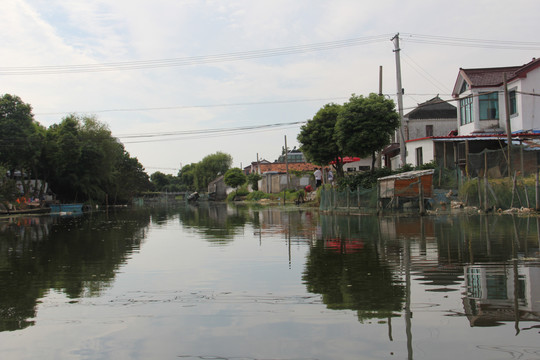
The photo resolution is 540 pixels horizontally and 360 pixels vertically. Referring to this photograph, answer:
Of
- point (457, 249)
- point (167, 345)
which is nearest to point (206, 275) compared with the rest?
point (167, 345)

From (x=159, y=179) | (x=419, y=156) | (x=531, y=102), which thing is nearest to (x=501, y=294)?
(x=531, y=102)

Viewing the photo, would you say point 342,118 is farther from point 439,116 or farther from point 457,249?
point 457,249

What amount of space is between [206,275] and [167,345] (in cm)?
440

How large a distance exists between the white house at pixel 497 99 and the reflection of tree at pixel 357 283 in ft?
74.1

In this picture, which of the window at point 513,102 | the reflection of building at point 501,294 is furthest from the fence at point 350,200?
the reflection of building at point 501,294

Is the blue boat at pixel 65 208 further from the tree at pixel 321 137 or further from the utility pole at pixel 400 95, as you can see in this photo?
the utility pole at pixel 400 95

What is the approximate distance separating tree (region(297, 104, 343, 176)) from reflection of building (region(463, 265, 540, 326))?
92.9 feet

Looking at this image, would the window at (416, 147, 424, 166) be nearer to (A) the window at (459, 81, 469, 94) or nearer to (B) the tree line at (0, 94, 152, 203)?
(A) the window at (459, 81, 469, 94)

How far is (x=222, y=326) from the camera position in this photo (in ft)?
20.3

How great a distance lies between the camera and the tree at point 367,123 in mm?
31891

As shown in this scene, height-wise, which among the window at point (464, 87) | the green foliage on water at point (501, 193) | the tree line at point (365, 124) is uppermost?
the window at point (464, 87)

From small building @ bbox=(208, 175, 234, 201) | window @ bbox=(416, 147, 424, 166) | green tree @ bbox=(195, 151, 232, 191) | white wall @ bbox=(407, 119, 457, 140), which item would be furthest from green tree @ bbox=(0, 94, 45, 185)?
green tree @ bbox=(195, 151, 232, 191)

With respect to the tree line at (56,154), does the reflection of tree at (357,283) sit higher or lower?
lower

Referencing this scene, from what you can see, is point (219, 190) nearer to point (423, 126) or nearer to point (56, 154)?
point (56, 154)
